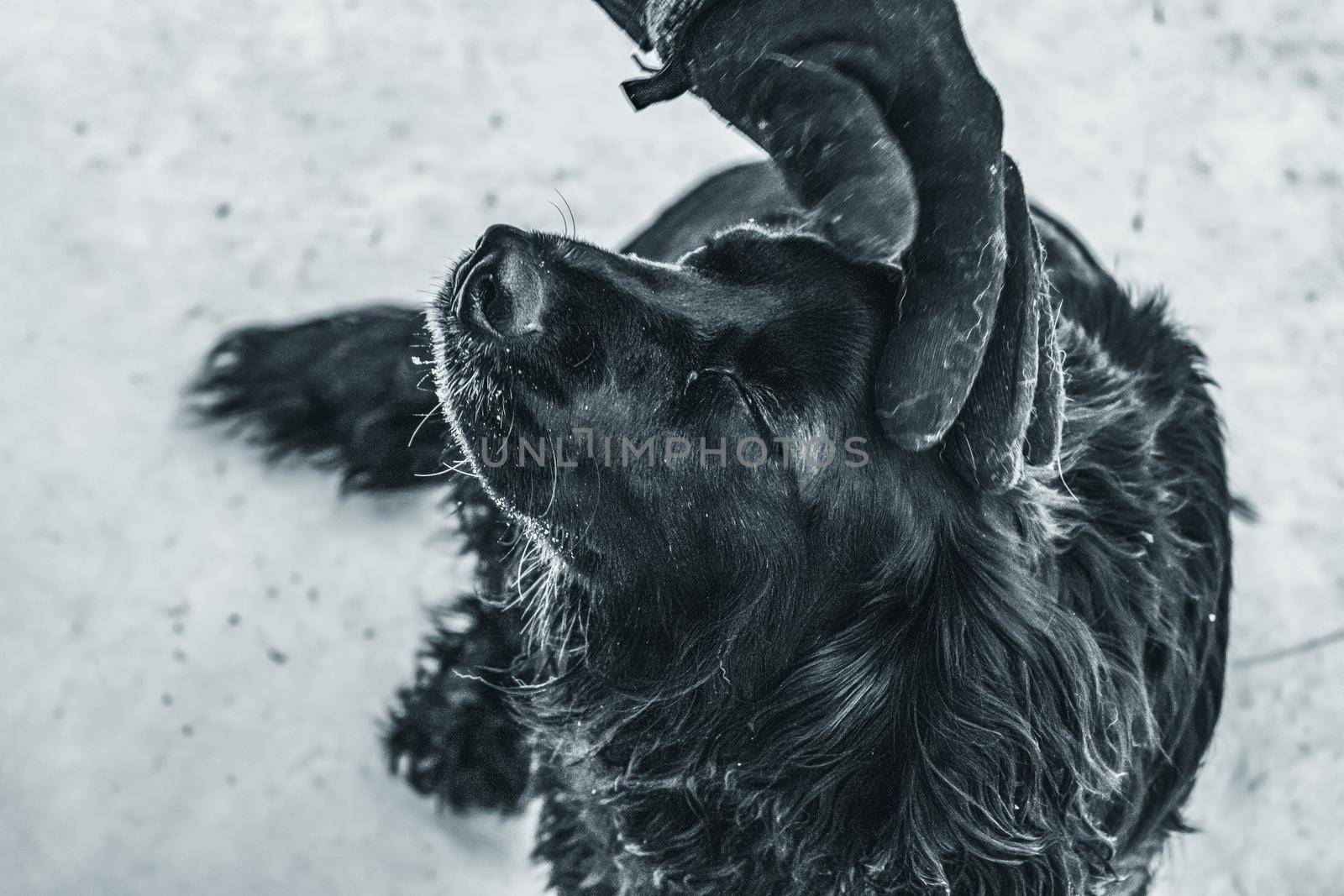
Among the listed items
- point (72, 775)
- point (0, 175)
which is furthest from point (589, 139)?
point (72, 775)

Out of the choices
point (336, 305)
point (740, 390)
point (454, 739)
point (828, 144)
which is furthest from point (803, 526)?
point (336, 305)

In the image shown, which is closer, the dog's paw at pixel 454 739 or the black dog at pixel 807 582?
the black dog at pixel 807 582

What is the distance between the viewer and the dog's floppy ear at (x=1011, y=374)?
67.4 inches

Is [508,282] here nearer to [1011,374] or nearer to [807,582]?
[807,582]

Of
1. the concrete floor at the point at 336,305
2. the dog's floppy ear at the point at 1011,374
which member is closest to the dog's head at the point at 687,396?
the dog's floppy ear at the point at 1011,374

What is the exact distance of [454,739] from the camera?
3049mm

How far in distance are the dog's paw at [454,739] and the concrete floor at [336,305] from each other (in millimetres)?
74

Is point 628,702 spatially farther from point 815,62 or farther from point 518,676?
point 815,62

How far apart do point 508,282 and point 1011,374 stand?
0.86 metres

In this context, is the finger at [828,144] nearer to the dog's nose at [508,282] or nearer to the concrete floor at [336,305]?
the dog's nose at [508,282]

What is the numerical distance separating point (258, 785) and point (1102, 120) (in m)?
3.44

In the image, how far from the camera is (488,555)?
9.25ft

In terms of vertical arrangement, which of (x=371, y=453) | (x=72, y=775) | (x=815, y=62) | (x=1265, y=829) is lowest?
(x=72, y=775)

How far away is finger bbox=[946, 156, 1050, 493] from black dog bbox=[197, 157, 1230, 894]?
6.7 inches
